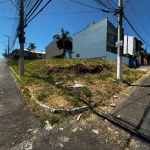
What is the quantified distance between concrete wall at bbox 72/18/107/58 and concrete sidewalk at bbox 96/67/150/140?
1486 cm

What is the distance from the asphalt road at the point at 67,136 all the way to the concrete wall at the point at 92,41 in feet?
57.5

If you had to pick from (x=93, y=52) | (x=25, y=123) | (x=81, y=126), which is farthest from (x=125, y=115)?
(x=93, y=52)

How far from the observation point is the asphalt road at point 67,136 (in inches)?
113

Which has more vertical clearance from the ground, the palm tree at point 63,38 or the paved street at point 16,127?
the palm tree at point 63,38

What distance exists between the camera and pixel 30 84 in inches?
284

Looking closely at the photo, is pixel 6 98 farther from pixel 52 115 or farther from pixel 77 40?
pixel 77 40

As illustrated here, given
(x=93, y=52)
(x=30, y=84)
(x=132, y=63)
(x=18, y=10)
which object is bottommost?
(x=30, y=84)

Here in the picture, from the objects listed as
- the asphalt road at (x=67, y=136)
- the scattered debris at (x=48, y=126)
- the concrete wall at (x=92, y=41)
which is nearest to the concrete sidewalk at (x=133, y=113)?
the asphalt road at (x=67, y=136)

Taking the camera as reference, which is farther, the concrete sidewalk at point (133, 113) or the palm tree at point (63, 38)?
the palm tree at point (63, 38)

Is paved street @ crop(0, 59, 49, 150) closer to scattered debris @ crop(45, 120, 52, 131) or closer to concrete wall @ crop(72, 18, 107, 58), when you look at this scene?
scattered debris @ crop(45, 120, 52, 131)

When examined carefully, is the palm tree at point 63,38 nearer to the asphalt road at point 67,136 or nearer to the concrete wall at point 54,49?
the concrete wall at point 54,49

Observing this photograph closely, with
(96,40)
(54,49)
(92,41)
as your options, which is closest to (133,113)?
(96,40)

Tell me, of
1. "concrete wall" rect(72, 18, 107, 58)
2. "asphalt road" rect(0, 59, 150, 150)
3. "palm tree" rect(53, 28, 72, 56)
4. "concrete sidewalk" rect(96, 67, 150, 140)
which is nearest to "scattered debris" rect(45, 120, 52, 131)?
"asphalt road" rect(0, 59, 150, 150)

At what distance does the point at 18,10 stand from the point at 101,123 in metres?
10.1
